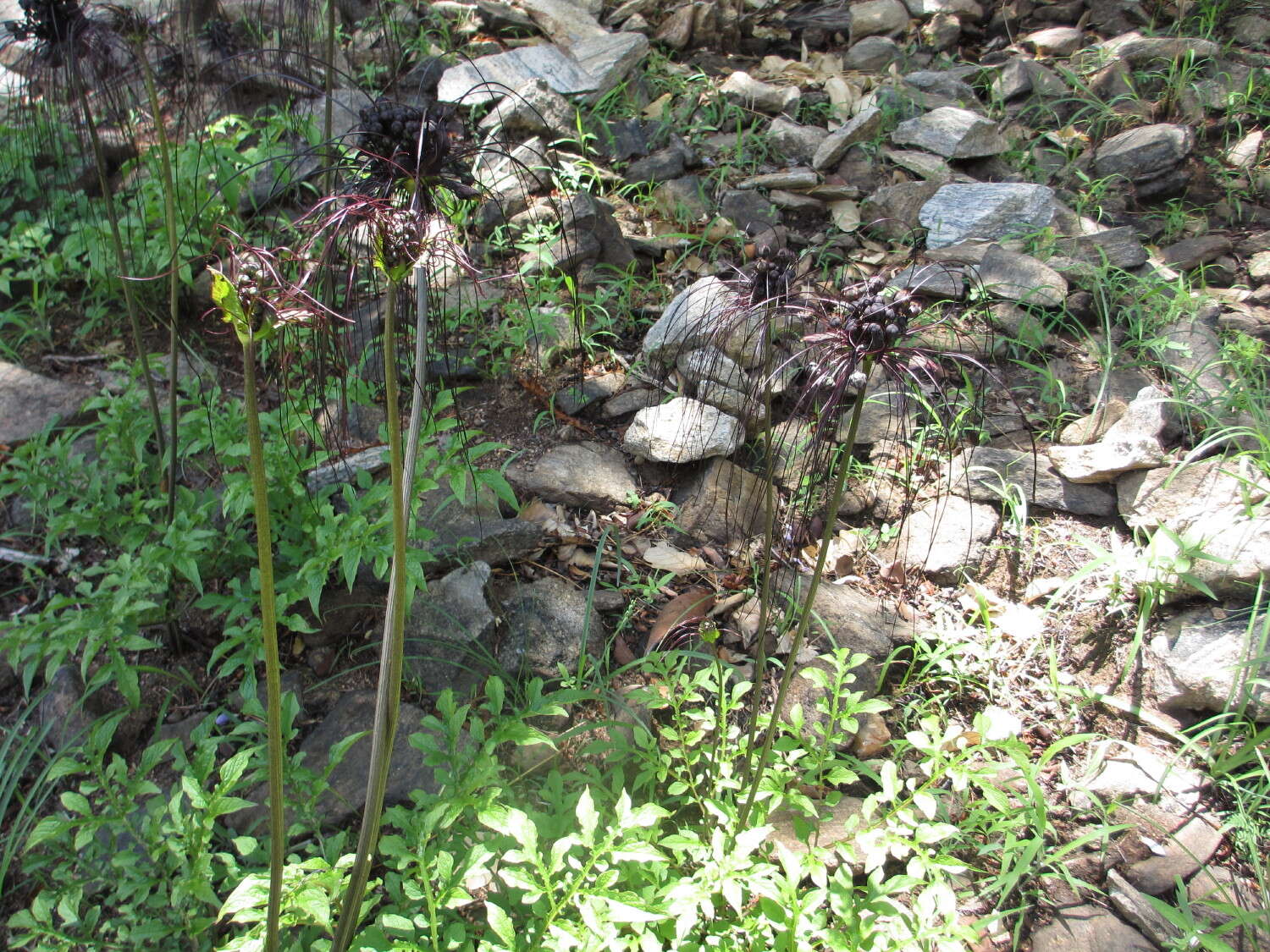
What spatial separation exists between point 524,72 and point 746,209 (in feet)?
5.74

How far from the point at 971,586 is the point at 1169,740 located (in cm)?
69

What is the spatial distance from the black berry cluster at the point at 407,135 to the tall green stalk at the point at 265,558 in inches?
13.9

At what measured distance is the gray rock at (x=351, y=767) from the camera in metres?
2.33

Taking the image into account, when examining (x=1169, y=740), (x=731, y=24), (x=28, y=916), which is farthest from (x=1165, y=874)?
(x=731, y=24)

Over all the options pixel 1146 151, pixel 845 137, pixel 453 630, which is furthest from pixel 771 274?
pixel 1146 151

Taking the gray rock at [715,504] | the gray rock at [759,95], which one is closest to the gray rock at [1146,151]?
the gray rock at [759,95]

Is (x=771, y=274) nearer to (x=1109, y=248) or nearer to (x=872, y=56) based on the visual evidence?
(x=1109, y=248)

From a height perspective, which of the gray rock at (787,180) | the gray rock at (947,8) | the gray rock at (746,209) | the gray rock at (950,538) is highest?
the gray rock at (947,8)

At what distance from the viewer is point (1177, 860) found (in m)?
2.31

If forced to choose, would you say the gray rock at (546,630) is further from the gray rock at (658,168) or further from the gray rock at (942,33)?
the gray rock at (942,33)

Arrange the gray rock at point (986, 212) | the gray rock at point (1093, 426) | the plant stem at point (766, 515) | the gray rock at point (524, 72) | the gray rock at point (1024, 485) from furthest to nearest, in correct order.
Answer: the gray rock at point (524, 72) → the gray rock at point (986, 212) → the gray rock at point (1093, 426) → the gray rock at point (1024, 485) → the plant stem at point (766, 515)

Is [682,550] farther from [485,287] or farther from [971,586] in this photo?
[485,287]

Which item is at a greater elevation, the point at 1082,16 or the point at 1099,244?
the point at 1082,16

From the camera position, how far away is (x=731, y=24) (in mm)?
5973
